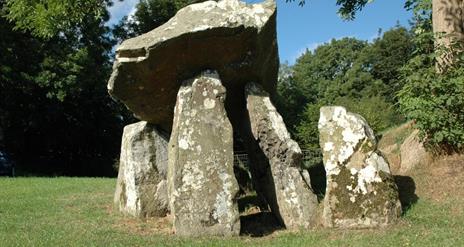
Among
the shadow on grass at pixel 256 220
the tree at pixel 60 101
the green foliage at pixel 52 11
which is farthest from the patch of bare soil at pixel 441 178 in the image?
the tree at pixel 60 101

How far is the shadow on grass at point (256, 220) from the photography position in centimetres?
931

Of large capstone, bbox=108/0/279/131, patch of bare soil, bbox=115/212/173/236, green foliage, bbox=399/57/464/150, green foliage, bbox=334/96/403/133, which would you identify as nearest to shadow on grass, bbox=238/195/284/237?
patch of bare soil, bbox=115/212/173/236

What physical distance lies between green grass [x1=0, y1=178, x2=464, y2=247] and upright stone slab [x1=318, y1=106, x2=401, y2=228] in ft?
0.96

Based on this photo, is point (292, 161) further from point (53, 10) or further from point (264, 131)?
point (53, 10)

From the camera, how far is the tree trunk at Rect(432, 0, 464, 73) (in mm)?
10797

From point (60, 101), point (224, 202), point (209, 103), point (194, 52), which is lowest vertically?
point (224, 202)

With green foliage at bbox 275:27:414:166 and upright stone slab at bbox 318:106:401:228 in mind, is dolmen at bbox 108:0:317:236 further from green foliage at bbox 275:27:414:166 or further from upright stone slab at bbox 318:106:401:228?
green foliage at bbox 275:27:414:166

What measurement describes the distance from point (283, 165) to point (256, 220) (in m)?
1.32

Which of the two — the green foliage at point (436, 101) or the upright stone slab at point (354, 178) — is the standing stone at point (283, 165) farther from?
the green foliage at point (436, 101)

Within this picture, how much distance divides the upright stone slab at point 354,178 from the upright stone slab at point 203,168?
5.26ft

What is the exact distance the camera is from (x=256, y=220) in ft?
33.6

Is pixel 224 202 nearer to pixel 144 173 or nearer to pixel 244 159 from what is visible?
pixel 144 173

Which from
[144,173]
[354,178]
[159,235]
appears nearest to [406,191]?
[354,178]

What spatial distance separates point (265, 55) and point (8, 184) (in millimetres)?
11073
